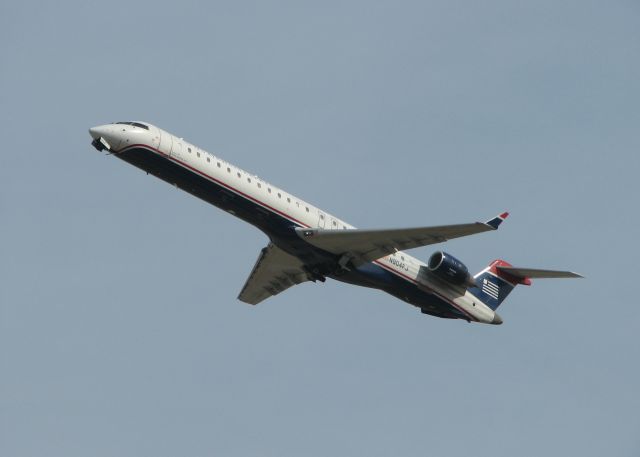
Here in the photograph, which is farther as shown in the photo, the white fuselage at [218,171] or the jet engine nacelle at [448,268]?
the jet engine nacelle at [448,268]

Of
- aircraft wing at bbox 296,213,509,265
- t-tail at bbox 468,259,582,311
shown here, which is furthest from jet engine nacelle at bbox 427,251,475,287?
aircraft wing at bbox 296,213,509,265

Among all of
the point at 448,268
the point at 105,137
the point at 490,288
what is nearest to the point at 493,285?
the point at 490,288

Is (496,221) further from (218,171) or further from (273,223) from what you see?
(218,171)

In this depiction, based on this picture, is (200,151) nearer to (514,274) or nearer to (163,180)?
(163,180)

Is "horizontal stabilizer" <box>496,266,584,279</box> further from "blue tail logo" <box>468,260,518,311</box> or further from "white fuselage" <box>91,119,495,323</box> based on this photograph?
"white fuselage" <box>91,119,495,323</box>

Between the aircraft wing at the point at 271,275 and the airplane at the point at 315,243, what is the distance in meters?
0.04

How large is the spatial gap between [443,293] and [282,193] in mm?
6963

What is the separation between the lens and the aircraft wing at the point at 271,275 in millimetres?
40094

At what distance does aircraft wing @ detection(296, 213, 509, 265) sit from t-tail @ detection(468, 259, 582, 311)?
5.15 meters

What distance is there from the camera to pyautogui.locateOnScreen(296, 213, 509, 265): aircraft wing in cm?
3634

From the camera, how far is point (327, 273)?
39.2 m

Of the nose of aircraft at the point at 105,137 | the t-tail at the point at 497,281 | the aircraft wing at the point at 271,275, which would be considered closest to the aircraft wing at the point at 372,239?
the aircraft wing at the point at 271,275

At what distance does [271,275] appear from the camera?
41.9 m

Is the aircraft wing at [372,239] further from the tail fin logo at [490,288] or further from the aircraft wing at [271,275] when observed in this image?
the tail fin logo at [490,288]
